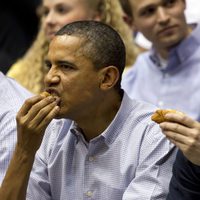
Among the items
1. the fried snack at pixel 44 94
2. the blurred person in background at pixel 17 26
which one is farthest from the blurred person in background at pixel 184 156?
the blurred person in background at pixel 17 26

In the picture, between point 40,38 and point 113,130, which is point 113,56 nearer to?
point 113,130

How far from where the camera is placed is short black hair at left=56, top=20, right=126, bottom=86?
211 centimetres

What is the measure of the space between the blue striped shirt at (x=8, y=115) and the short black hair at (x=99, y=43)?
1.17 feet

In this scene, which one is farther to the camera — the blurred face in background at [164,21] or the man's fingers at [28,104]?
the blurred face in background at [164,21]

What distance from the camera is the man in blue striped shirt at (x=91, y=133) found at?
2025 mm

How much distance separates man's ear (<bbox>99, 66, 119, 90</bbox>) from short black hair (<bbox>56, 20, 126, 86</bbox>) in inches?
0.6

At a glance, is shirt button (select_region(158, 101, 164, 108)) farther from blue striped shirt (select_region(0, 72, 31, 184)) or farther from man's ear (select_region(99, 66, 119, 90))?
man's ear (select_region(99, 66, 119, 90))

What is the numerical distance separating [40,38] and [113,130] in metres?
1.57

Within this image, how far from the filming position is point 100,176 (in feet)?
6.96

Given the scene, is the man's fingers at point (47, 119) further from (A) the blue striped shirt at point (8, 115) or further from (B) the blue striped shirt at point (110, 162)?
(A) the blue striped shirt at point (8, 115)

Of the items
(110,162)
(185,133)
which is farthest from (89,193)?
(185,133)

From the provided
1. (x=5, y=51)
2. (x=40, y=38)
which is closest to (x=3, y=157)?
(x=40, y=38)

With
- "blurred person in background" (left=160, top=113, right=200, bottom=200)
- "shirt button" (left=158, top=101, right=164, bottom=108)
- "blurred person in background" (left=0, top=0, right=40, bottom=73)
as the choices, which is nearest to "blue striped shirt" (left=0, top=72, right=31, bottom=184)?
"blurred person in background" (left=160, top=113, right=200, bottom=200)

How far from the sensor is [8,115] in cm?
231
